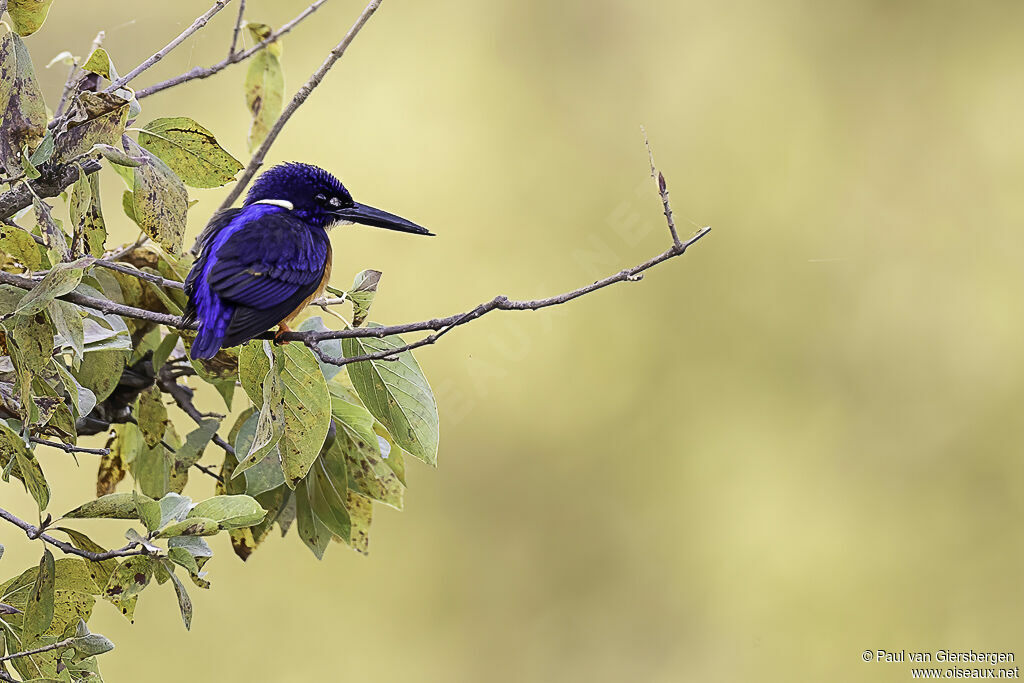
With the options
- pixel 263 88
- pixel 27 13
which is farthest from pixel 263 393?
pixel 263 88

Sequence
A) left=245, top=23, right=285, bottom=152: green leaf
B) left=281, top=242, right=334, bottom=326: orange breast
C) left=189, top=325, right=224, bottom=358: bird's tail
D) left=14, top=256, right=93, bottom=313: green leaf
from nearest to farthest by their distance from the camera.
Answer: left=14, top=256, right=93, bottom=313: green leaf → left=189, top=325, right=224, bottom=358: bird's tail → left=281, top=242, right=334, bottom=326: orange breast → left=245, top=23, right=285, bottom=152: green leaf

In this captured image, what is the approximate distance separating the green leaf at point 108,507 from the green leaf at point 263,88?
35cm

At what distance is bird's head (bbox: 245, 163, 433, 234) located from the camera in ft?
2.41

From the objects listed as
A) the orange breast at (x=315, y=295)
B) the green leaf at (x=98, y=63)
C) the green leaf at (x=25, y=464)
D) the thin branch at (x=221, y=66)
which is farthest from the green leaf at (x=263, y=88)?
the green leaf at (x=25, y=464)

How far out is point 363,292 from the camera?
53cm

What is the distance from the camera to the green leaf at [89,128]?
0.43m

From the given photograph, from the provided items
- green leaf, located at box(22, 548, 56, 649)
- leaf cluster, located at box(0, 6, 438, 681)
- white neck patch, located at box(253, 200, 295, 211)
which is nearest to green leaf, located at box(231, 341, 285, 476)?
leaf cluster, located at box(0, 6, 438, 681)

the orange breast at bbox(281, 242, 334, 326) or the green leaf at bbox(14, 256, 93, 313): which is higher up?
the orange breast at bbox(281, 242, 334, 326)

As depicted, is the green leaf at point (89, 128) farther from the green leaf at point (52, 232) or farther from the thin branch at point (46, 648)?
the thin branch at point (46, 648)

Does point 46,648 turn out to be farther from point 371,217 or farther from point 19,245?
point 371,217

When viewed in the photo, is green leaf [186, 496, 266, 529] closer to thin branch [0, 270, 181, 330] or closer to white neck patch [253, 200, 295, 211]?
thin branch [0, 270, 181, 330]

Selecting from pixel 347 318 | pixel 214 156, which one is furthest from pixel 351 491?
pixel 214 156

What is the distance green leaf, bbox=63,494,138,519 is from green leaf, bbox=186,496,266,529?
0.03 m

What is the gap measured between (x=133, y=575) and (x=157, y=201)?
185mm
